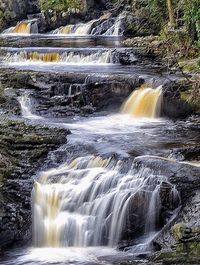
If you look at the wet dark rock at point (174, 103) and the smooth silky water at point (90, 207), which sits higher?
the wet dark rock at point (174, 103)

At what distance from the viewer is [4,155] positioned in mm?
11609

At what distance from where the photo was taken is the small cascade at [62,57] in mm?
22344

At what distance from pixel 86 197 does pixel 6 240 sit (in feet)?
5.50

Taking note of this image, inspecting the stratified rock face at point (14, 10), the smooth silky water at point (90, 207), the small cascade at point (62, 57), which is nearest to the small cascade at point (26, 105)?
the smooth silky water at point (90, 207)

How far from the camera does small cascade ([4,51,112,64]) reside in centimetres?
2234

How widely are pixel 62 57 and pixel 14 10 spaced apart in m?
15.8

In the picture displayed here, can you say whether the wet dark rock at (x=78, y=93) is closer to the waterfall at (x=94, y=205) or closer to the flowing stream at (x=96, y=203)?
the flowing stream at (x=96, y=203)

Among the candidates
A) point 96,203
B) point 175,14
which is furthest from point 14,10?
Answer: point 96,203

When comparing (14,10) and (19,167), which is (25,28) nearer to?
(14,10)

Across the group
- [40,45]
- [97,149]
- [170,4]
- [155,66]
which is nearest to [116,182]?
[97,149]

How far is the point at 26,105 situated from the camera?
16984 millimetres

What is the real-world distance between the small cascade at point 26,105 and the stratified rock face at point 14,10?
19.6 metres

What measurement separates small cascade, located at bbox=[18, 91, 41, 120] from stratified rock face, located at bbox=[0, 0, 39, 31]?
64.4 feet

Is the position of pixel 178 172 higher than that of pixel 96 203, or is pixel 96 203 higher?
pixel 178 172
